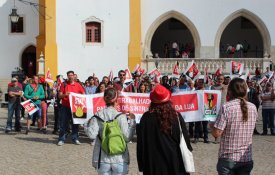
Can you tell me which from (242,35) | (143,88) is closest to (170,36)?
(242,35)

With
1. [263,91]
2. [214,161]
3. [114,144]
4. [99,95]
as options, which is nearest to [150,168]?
[114,144]

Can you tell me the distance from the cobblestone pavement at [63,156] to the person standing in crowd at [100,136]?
3.56m

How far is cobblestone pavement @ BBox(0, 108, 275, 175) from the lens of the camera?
1076 cm

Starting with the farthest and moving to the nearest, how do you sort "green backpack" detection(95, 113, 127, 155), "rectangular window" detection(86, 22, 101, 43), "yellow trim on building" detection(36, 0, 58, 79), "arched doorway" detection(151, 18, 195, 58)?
"arched doorway" detection(151, 18, 195, 58), "rectangular window" detection(86, 22, 101, 43), "yellow trim on building" detection(36, 0, 58, 79), "green backpack" detection(95, 113, 127, 155)

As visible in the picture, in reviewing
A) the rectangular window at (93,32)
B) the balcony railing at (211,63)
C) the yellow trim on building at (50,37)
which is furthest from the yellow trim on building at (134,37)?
the yellow trim on building at (50,37)

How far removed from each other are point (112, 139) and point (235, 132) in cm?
144

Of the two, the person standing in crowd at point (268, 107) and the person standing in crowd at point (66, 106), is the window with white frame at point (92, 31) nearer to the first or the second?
the person standing in crowd at point (268, 107)

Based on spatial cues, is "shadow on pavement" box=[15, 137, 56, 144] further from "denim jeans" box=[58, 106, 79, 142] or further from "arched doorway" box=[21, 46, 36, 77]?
"arched doorway" box=[21, 46, 36, 77]

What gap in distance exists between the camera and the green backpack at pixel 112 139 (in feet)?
22.5

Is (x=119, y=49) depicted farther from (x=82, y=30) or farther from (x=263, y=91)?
(x=263, y=91)

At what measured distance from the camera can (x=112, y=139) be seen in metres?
6.84

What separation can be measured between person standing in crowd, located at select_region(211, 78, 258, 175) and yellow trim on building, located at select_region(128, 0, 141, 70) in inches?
1043

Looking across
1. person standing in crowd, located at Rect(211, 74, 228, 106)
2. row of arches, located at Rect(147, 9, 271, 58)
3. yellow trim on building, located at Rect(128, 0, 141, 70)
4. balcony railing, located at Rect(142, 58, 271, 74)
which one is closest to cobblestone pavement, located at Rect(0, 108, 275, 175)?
person standing in crowd, located at Rect(211, 74, 228, 106)

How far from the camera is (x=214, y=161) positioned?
11.8m
